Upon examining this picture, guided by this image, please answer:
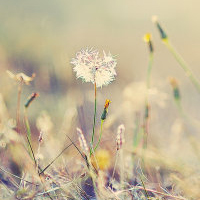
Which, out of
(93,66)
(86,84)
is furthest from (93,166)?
(86,84)

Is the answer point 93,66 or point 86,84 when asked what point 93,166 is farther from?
point 86,84

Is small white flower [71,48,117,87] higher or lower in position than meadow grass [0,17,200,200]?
higher

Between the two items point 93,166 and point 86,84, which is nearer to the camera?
point 93,166

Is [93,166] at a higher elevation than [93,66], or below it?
below

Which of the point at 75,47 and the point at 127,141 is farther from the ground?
the point at 75,47

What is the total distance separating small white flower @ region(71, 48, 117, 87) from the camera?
0.77 m

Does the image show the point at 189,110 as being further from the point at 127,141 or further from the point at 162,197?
the point at 162,197

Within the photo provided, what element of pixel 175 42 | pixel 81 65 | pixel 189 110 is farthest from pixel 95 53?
pixel 175 42

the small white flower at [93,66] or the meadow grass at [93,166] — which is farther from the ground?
the small white flower at [93,66]

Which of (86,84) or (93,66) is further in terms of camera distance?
(86,84)

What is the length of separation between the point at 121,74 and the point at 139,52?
0.59 metres

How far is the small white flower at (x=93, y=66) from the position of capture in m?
0.77

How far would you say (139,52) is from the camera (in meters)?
2.66

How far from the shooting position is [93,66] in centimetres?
78
